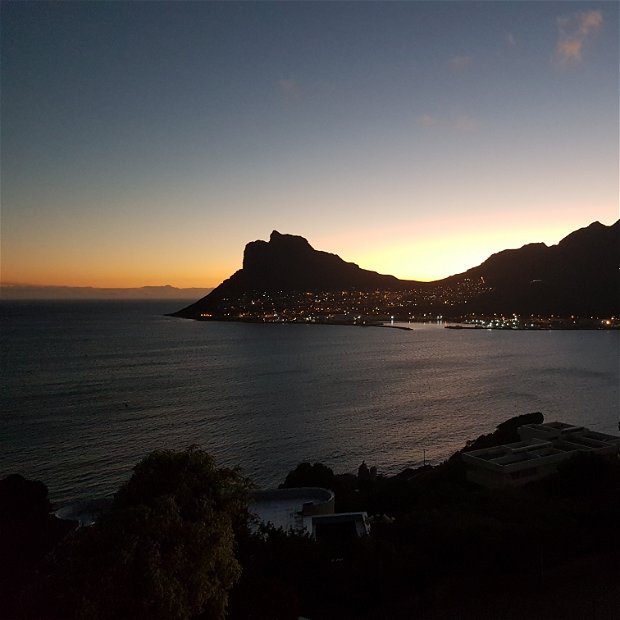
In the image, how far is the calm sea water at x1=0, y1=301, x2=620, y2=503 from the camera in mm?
34062

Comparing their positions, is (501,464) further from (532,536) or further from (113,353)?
(113,353)

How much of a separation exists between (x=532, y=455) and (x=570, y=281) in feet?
561

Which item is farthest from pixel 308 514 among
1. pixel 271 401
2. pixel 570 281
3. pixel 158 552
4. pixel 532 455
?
pixel 570 281

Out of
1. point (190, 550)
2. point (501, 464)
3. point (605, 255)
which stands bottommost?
point (501, 464)

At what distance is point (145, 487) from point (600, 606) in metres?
7.92

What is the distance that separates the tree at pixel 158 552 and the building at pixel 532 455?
656 inches

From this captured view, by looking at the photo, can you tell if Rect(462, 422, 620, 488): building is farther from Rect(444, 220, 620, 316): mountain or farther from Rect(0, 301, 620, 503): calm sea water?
Rect(444, 220, 620, 316): mountain

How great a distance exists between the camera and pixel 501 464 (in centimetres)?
2144

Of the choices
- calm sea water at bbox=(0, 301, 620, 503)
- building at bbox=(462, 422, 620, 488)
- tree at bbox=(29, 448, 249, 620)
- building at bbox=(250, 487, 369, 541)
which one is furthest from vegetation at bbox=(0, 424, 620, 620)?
calm sea water at bbox=(0, 301, 620, 503)

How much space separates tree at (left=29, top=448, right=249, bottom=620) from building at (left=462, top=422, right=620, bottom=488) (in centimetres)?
1665

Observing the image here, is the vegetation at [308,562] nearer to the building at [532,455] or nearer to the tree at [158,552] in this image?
the tree at [158,552]

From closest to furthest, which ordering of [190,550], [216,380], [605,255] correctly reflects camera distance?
[190,550], [216,380], [605,255]

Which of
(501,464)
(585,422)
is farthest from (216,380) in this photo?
(501,464)

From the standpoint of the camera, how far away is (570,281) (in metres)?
174
